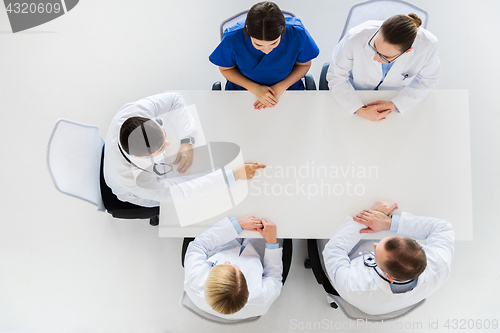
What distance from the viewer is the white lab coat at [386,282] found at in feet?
4.15

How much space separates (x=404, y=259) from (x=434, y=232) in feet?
0.95

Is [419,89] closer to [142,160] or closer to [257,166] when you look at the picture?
[257,166]

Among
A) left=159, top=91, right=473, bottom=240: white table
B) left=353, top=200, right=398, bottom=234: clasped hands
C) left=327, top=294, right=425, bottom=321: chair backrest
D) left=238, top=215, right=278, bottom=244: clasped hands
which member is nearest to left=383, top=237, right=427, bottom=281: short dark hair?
left=353, top=200, right=398, bottom=234: clasped hands

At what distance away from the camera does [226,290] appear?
3.73ft

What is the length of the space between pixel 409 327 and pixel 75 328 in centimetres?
224

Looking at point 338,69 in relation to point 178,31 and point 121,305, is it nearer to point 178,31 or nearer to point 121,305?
point 178,31

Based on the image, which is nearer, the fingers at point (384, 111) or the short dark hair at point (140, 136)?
the short dark hair at point (140, 136)

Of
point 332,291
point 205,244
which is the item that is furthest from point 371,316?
point 205,244

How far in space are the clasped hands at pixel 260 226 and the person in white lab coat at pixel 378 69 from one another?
65 centimetres

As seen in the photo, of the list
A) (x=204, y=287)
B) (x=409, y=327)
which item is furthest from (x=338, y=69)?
(x=409, y=327)

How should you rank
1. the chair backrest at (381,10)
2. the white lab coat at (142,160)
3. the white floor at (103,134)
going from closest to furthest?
the white lab coat at (142,160), the chair backrest at (381,10), the white floor at (103,134)

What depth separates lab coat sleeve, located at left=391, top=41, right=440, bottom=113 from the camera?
4.30 feet

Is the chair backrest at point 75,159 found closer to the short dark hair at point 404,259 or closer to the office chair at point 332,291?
the office chair at point 332,291

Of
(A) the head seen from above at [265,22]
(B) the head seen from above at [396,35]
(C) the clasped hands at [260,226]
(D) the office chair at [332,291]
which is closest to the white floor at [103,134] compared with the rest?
(D) the office chair at [332,291]
